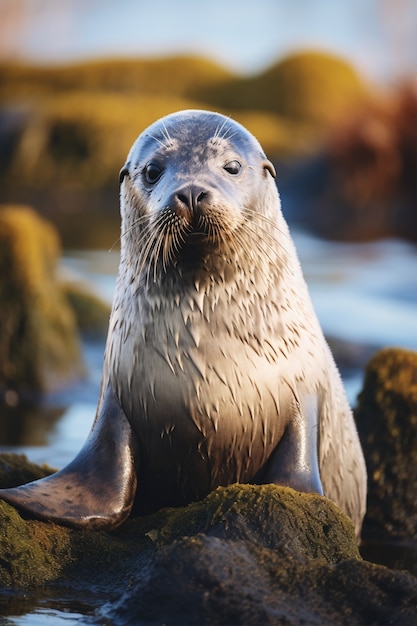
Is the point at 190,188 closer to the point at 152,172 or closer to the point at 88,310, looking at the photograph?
the point at 152,172

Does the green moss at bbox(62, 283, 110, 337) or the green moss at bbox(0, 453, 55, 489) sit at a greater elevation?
the green moss at bbox(62, 283, 110, 337)

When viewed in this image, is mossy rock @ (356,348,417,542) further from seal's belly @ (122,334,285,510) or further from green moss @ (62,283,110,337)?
green moss @ (62,283,110,337)

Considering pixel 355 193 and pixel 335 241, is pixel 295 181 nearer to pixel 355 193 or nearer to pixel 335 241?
pixel 355 193

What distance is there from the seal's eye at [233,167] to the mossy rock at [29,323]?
18.6 feet

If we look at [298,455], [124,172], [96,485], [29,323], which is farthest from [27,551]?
[29,323]

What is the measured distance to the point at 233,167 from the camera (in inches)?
268

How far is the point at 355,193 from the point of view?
96.6 feet

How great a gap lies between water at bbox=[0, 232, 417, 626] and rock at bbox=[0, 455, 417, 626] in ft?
0.81

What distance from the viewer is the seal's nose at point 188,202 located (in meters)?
6.16

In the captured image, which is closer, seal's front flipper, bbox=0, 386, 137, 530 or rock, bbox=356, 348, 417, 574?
seal's front flipper, bbox=0, 386, 137, 530

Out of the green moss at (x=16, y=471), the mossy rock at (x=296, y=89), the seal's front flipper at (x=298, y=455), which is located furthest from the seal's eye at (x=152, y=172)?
the mossy rock at (x=296, y=89)

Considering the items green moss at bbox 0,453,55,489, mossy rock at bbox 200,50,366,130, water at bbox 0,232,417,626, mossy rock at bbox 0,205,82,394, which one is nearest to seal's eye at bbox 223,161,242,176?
green moss at bbox 0,453,55,489

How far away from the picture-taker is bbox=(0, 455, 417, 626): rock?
5.20 meters

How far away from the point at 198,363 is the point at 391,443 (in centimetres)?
202
